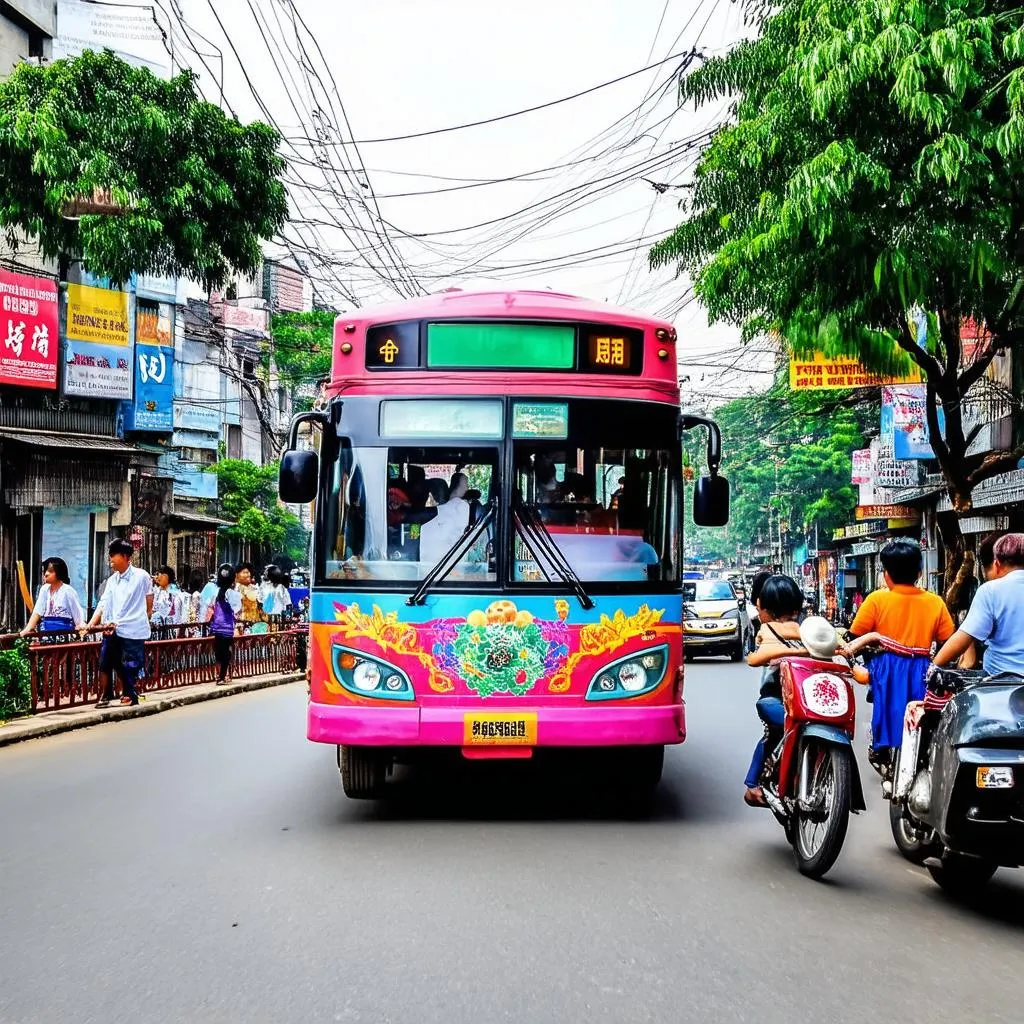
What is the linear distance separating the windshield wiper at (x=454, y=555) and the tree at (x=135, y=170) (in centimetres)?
1145

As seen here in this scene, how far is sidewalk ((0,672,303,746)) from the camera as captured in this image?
13.2 metres

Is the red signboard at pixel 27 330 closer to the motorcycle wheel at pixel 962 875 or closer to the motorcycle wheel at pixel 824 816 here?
the motorcycle wheel at pixel 824 816

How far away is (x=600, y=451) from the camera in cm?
855

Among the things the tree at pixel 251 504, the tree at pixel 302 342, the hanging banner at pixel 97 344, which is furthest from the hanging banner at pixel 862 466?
the hanging banner at pixel 97 344

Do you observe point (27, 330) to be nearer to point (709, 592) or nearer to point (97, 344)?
point (97, 344)

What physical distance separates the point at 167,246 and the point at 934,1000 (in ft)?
53.9

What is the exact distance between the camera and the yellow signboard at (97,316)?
2630 cm

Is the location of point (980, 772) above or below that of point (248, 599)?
below

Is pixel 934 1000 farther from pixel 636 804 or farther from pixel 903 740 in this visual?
pixel 636 804

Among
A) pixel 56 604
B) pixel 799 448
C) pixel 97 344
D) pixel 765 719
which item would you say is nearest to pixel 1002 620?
pixel 765 719

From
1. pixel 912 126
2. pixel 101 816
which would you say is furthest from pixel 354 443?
pixel 912 126

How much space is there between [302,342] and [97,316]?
17.7m

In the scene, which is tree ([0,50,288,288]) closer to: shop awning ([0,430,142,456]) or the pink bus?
shop awning ([0,430,142,456])

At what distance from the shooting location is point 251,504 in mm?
41156
